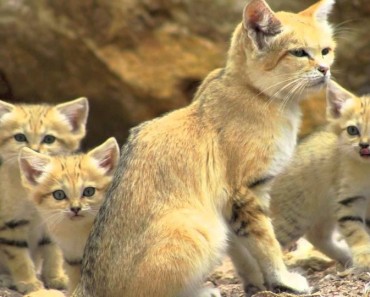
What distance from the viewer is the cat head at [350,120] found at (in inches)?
314

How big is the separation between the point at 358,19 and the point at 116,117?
8.47 feet

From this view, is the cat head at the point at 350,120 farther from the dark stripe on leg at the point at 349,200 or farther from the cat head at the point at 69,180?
the cat head at the point at 69,180

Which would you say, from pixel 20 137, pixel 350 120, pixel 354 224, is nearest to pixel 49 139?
pixel 20 137

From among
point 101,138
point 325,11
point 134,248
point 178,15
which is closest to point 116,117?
point 101,138

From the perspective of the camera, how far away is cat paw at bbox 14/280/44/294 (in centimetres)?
817

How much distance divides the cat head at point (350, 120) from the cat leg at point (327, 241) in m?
0.70

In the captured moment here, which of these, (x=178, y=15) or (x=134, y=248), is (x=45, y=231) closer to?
(x=134, y=248)

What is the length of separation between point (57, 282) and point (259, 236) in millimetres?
2251

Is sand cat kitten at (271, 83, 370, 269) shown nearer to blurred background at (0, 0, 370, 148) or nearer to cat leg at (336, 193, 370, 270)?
cat leg at (336, 193, 370, 270)

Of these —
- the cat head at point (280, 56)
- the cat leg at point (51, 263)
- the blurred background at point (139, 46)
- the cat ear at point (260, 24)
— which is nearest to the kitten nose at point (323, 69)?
the cat head at point (280, 56)

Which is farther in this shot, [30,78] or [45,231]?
[30,78]

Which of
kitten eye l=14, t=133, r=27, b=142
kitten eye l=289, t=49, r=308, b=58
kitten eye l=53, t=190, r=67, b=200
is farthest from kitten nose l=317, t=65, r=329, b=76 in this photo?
kitten eye l=14, t=133, r=27, b=142

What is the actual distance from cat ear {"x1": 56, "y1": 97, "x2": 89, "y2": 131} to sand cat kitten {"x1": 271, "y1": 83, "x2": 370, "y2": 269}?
1.68m

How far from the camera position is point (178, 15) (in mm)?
10266
